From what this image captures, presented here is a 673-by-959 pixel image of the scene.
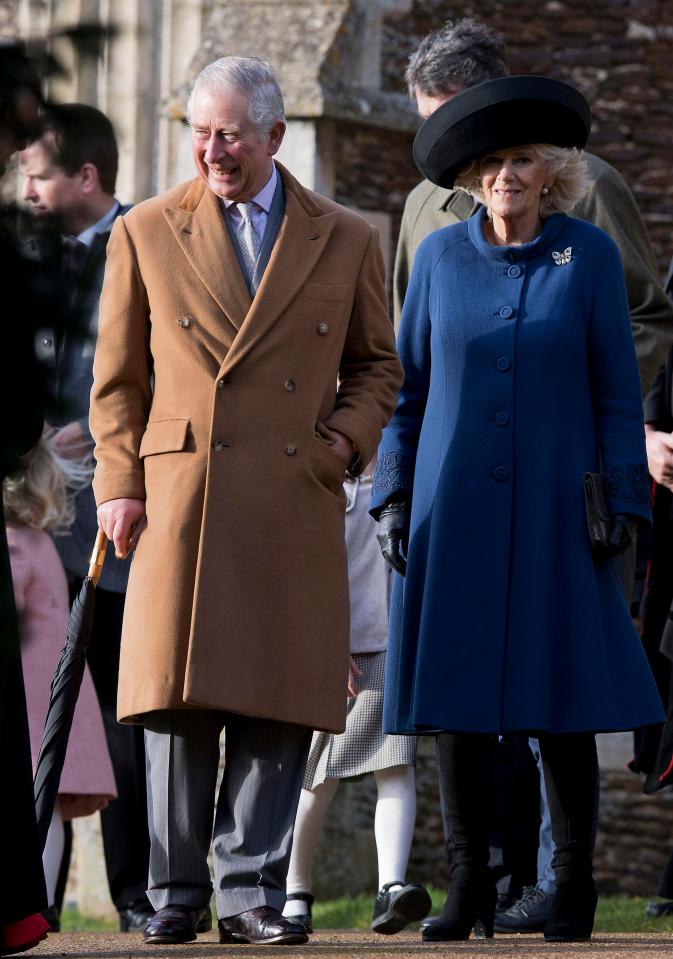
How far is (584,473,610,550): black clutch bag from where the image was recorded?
196 inches

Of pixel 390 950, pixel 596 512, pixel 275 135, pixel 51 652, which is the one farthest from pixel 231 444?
pixel 51 652

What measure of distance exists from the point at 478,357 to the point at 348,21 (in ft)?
15.4

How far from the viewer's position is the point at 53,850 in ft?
21.7

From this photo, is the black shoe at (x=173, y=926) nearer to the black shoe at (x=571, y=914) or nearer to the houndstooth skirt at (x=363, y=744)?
the black shoe at (x=571, y=914)

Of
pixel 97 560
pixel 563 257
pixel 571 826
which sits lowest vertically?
pixel 571 826

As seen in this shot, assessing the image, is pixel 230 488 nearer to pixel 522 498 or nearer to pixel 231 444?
pixel 231 444

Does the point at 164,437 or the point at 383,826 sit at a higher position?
the point at 164,437

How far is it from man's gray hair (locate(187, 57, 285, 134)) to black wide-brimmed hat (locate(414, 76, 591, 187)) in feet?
1.55

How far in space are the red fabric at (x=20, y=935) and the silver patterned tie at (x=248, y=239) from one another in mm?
A: 1676

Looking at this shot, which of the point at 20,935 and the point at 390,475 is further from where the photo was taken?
the point at 390,475

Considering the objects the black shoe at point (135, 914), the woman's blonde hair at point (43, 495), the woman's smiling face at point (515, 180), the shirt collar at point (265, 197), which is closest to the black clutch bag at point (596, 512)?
the woman's smiling face at point (515, 180)

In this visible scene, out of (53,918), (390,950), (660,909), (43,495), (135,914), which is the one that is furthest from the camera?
(660,909)

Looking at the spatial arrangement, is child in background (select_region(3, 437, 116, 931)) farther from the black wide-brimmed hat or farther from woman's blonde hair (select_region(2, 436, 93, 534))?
the black wide-brimmed hat

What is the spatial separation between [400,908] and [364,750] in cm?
73
